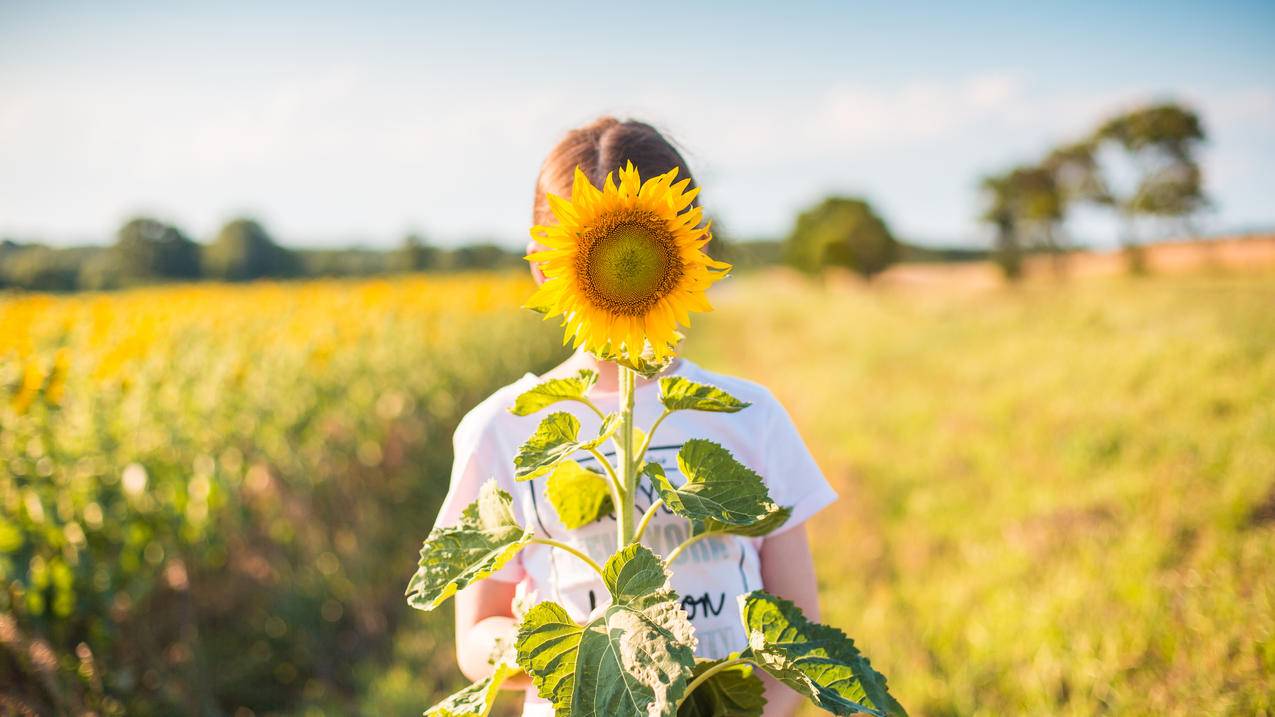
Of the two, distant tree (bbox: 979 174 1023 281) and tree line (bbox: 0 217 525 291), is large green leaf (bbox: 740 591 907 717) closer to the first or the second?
tree line (bbox: 0 217 525 291)

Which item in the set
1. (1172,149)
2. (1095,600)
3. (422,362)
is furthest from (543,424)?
(1172,149)

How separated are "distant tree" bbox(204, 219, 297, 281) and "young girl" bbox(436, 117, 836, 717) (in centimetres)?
1666

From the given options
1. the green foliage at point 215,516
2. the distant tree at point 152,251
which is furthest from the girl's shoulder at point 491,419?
the distant tree at point 152,251

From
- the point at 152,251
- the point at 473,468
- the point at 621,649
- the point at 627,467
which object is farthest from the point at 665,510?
the point at 152,251

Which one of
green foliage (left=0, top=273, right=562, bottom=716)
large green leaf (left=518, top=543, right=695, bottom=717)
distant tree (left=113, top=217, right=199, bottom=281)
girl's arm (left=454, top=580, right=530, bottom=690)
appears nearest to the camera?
large green leaf (left=518, top=543, right=695, bottom=717)

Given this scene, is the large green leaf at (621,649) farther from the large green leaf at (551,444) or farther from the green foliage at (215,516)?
the green foliage at (215,516)

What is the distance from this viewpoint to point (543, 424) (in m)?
0.97

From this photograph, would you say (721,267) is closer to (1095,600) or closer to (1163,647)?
(1163,647)

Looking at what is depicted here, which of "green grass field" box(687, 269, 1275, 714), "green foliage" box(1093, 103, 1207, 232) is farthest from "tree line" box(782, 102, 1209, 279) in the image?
"green grass field" box(687, 269, 1275, 714)

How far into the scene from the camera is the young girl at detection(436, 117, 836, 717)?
57.1 inches

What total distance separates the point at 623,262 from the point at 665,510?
0.63 meters

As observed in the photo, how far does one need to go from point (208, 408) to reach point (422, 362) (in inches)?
108

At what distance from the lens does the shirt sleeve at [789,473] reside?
1492 mm

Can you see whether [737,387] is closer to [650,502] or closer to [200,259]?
[650,502]
